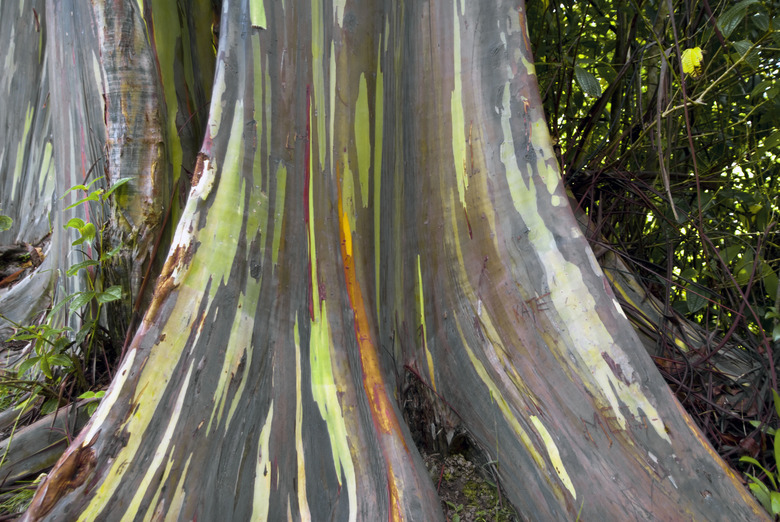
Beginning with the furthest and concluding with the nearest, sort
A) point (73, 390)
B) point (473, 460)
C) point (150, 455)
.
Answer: point (73, 390) → point (473, 460) → point (150, 455)

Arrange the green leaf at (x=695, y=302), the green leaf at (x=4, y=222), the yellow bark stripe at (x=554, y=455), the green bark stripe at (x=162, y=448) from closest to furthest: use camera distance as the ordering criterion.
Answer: the green bark stripe at (x=162, y=448)
the yellow bark stripe at (x=554, y=455)
the green leaf at (x=695, y=302)
the green leaf at (x=4, y=222)

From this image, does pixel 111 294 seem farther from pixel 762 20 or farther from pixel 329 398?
pixel 762 20

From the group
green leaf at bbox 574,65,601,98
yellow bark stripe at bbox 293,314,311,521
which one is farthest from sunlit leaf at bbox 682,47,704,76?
yellow bark stripe at bbox 293,314,311,521

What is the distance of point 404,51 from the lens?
1.80m

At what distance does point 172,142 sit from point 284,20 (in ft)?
2.43

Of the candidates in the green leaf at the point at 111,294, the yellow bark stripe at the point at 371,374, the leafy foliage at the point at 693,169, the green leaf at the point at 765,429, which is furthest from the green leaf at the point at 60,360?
the green leaf at the point at 765,429

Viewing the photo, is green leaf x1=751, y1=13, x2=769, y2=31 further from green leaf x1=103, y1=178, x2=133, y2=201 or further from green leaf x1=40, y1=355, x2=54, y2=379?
green leaf x1=40, y1=355, x2=54, y2=379

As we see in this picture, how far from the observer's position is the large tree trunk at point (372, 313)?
1.24 metres

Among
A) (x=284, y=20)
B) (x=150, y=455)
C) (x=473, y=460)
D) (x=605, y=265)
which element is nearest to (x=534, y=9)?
(x=605, y=265)

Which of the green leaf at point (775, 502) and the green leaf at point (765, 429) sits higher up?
the green leaf at point (765, 429)

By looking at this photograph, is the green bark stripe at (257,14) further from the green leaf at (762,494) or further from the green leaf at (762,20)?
the green leaf at (762,494)

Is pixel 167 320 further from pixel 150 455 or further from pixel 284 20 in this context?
pixel 284 20

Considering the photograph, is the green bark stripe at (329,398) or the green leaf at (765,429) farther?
the green leaf at (765,429)

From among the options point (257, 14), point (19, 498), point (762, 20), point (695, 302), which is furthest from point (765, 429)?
point (19, 498)
